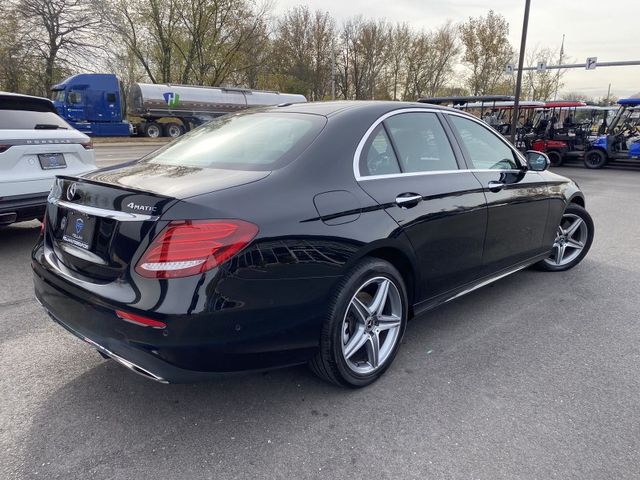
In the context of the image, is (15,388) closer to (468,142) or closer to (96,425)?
(96,425)

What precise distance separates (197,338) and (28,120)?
4411 mm

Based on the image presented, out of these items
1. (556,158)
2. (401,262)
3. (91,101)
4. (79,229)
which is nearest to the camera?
(79,229)

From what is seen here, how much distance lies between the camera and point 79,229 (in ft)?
7.73

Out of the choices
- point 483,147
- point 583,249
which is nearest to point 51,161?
point 483,147

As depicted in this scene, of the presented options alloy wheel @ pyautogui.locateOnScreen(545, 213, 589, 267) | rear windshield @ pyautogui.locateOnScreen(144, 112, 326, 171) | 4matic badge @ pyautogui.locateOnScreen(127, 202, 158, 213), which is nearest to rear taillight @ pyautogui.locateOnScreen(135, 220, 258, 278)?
4matic badge @ pyautogui.locateOnScreen(127, 202, 158, 213)

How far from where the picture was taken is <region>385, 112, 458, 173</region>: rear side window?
2982 millimetres

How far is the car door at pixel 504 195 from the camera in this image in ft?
11.5

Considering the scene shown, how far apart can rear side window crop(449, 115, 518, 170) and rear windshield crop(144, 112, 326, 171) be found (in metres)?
1.31

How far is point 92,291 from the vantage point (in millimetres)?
2193

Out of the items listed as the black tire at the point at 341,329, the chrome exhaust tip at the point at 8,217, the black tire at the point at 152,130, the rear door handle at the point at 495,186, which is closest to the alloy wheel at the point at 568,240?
the rear door handle at the point at 495,186

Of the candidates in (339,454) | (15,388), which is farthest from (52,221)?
(339,454)

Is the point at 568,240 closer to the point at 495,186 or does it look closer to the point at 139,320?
the point at 495,186

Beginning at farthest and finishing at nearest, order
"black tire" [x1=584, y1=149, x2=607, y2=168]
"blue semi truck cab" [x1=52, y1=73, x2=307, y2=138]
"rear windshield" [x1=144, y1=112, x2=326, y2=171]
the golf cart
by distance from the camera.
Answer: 1. "blue semi truck cab" [x1=52, y1=73, x2=307, y2=138]
2. "black tire" [x1=584, y1=149, x2=607, y2=168]
3. the golf cart
4. "rear windshield" [x1=144, y1=112, x2=326, y2=171]

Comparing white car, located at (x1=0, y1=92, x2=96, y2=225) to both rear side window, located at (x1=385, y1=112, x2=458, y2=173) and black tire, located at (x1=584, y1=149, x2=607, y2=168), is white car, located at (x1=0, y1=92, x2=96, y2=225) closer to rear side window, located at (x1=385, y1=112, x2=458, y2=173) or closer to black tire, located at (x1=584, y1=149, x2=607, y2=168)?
rear side window, located at (x1=385, y1=112, x2=458, y2=173)
